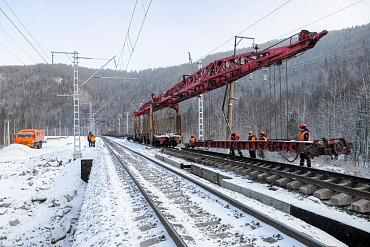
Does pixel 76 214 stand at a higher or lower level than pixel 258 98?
lower

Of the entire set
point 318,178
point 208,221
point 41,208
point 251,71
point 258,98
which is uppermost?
point 258,98

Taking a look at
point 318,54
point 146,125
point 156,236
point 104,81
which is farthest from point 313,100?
point 104,81

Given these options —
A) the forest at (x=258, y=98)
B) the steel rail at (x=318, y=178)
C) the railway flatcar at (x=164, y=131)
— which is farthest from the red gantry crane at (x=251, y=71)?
→ the railway flatcar at (x=164, y=131)

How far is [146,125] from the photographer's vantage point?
24438 mm

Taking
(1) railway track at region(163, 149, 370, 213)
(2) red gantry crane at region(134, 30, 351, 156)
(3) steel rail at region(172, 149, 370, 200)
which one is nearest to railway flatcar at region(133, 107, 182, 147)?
(2) red gantry crane at region(134, 30, 351, 156)

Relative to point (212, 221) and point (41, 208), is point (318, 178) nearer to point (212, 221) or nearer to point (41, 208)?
point (212, 221)

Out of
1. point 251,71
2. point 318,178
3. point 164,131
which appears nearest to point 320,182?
point 318,178

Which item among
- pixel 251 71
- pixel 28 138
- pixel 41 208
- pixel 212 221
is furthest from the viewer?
pixel 28 138

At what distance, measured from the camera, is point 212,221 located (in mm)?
4020

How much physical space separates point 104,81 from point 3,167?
195920 mm

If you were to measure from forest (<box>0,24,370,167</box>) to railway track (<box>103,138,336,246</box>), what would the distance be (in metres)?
5.23

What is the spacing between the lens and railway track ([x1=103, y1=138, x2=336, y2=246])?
3.24 metres

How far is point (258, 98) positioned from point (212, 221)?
58.9 metres

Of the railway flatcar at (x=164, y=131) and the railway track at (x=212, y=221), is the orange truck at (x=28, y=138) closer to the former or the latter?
the railway flatcar at (x=164, y=131)
